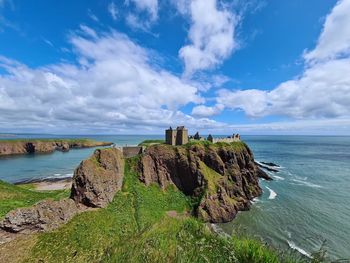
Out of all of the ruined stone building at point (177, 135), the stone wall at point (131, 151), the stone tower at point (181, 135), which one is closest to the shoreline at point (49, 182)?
the stone wall at point (131, 151)

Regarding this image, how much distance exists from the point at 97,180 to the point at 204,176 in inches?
895

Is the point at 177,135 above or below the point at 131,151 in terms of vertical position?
above

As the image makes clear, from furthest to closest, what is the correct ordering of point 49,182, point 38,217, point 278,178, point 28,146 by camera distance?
point 28,146, point 278,178, point 49,182, point 38,217

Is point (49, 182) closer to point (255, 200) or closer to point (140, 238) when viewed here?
point (255, 200)

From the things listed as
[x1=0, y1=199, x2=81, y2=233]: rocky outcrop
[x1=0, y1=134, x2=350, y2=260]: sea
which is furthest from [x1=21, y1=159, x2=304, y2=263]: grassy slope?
[x1=0, y1=134, x2=350, y2=260]: sea

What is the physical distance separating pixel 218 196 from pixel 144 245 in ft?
126

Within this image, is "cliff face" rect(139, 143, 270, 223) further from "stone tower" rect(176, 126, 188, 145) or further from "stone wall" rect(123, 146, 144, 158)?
"stone tower" rect(176, 126, 188, 145)

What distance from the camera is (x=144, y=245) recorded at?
727 cm

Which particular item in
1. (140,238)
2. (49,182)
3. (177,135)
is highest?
(177,135)

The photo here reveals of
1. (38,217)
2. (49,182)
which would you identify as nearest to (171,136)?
(38,217)

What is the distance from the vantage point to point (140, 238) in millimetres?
8875

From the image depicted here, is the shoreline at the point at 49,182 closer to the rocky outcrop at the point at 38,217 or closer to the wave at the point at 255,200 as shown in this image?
the rocky outcrop at the point at 38,217

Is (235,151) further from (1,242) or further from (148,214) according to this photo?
(1,242)

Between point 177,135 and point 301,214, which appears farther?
point 177,135
